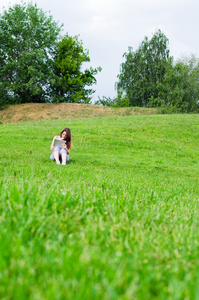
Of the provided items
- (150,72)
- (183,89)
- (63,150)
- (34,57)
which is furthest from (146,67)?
(63,150)

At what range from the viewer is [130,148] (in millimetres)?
18047

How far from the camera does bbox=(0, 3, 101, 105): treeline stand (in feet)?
135

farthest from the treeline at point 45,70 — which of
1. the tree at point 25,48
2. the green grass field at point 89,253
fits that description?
the green grass field at point 89,253

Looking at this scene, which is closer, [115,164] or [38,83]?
[115,164]

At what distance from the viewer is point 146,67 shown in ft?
192

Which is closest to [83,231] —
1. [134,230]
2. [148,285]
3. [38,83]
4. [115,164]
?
[134,230]

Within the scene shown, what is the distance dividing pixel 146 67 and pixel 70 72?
65.0 feet

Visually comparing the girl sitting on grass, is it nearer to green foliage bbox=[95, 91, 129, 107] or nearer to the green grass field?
the green grass field

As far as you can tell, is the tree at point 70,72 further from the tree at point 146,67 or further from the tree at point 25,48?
the tree at point 146,67

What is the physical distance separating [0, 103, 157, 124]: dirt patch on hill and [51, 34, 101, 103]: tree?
4729 millimetres

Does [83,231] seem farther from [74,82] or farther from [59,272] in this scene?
[74,82]

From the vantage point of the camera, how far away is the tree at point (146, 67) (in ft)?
188

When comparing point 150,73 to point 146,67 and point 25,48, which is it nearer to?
point 146,67

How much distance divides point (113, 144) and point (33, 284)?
691 inches
